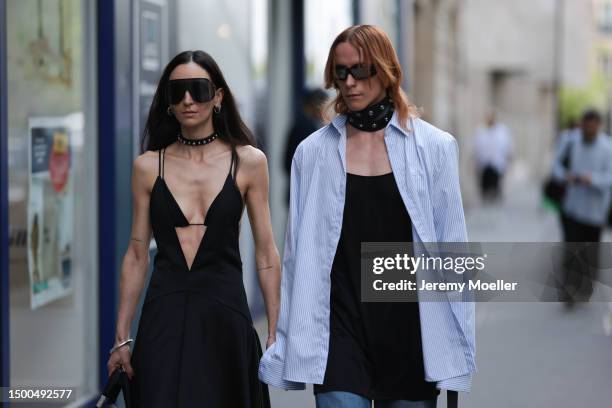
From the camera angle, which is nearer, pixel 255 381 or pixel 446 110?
pixel 255 381

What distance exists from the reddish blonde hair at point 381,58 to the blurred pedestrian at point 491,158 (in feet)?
63.2

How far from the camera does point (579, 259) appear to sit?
32.2 ft

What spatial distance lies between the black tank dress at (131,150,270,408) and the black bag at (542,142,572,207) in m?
7.80

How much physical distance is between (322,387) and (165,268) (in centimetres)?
68

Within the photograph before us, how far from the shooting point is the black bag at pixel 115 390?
13.4 feet

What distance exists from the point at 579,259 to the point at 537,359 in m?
1.48

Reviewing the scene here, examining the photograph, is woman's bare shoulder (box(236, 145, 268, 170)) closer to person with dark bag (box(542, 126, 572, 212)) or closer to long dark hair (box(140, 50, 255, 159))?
long dark hair (box(140, 50, 255, 159))

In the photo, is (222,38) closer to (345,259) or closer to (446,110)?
(345,259)

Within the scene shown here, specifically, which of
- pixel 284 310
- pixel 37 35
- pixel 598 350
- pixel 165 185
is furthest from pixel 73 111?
pixel 598 350

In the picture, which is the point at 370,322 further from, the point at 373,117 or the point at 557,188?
the point at 557,188

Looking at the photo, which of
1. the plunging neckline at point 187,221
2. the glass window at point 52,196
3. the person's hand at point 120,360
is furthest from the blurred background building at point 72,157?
the person's hand at point 120,360

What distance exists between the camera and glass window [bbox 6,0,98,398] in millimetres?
5879

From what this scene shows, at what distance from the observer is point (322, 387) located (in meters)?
3.91

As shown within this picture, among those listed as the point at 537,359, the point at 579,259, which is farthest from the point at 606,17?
the point at 537,359
